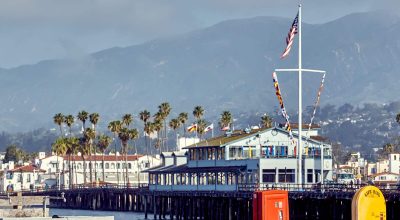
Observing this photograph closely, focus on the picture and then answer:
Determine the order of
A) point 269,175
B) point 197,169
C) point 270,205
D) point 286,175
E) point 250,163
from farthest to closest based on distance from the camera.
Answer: point 197,169 → point 250,163 → point 269,175 → point 286,175 → point 270,205

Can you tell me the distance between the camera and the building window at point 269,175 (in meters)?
108

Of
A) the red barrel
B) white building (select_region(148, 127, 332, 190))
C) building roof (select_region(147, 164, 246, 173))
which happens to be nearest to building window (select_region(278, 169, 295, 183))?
white building (select_region(148, 127, 332, 190))


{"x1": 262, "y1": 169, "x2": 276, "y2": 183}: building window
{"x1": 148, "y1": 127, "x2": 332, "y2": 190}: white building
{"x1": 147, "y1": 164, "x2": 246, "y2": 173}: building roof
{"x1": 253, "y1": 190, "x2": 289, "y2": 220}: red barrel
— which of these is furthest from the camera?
{"x1": 147, "y1": 164, "x2": 246, "y2": 173}: building roof

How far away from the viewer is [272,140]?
117 metres

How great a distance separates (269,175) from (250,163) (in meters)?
2.16

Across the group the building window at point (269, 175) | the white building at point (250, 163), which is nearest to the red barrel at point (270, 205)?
the white building at point (250, 163)

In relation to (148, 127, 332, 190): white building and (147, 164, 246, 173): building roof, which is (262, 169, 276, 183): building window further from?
(147, 164, 246, 173): building roof

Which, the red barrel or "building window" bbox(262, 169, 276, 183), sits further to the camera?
"building window" bbox(262, 169, 276, 183)

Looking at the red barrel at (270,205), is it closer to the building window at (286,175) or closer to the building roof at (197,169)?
the building window at (286,175)

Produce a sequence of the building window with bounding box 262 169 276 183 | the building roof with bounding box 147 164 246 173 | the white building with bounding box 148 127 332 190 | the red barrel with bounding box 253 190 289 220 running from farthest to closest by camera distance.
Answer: the building roof with bounding box 147 164 246 173 → the building window with bounding box 262 169 276 183 → the white building with bounding box 148 127 332 190 → the red barrel with bounding box 253 190 289 220

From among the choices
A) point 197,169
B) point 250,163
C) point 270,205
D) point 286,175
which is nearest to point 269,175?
point 286,175

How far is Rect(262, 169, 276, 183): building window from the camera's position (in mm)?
107688

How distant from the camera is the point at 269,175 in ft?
355

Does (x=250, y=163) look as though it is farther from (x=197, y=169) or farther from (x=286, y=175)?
(x=197, y=169)
